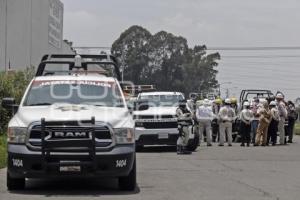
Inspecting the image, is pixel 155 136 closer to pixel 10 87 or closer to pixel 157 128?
pixel 157 128

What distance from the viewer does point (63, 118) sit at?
11.1 metres

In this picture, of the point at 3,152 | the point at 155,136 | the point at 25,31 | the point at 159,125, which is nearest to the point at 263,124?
the point at 159,125

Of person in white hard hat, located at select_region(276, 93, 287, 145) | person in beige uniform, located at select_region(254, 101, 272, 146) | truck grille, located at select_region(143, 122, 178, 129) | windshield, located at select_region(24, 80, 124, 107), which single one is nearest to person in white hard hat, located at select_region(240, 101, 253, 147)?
person in beige uniform, located at select_region(254, 101, 272, 146)

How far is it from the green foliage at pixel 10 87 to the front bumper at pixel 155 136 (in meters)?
4.10

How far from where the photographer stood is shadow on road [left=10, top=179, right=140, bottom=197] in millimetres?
11516

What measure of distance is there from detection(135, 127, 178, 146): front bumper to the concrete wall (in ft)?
37.9

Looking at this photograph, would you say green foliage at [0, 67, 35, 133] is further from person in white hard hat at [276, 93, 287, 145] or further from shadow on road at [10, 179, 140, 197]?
person in white hard hat at [276, 93, 287, 145]

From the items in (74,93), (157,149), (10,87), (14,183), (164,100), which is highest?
(10,87)

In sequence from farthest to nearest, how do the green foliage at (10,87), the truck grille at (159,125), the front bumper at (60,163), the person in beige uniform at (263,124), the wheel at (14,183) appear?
the person in beige uniform at (263,124), the truck grille at (159,125), the green foliage at (10,87), the wheel at (14,183), the front bumper at (60,163)

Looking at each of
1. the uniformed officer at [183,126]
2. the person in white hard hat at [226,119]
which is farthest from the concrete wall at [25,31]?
the uniformed officer at [183,126]

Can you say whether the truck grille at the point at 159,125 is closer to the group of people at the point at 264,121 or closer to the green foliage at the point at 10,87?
the green foliage at the point at 10,87

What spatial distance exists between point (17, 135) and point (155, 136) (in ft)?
38.4

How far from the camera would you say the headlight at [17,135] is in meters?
11.1

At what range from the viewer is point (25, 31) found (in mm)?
35781
